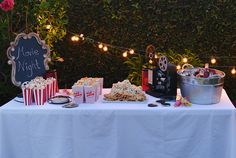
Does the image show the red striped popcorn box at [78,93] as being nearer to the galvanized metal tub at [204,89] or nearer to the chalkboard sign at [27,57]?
the chalkboard sign at [27,57]

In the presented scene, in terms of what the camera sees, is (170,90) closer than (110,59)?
Yes

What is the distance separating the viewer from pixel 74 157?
2.40 meters

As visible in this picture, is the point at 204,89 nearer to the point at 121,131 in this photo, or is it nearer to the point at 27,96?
the point at 121,131

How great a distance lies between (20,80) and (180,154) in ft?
3.98

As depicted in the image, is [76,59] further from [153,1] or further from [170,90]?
[170,90]

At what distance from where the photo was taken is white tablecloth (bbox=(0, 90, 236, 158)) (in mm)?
2322

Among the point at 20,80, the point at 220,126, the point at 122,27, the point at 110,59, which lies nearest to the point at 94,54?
the point at 110,59

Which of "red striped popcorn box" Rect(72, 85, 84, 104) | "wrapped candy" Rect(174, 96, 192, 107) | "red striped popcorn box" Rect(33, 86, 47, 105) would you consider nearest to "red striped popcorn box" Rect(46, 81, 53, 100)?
"red striped popcorn box" Rect(33, 86, 47, 105)

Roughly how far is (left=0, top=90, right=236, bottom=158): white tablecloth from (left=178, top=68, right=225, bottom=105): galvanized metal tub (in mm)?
54

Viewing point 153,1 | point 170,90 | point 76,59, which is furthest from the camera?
point 76,59

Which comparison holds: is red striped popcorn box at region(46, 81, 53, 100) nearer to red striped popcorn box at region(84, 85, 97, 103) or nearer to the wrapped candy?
red striped popcorn box at region(84, 85, 97, 103)

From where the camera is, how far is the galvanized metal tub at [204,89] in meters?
2.35

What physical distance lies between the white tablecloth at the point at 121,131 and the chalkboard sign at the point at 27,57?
0.30 meters

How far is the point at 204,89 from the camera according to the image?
7.75 feet
